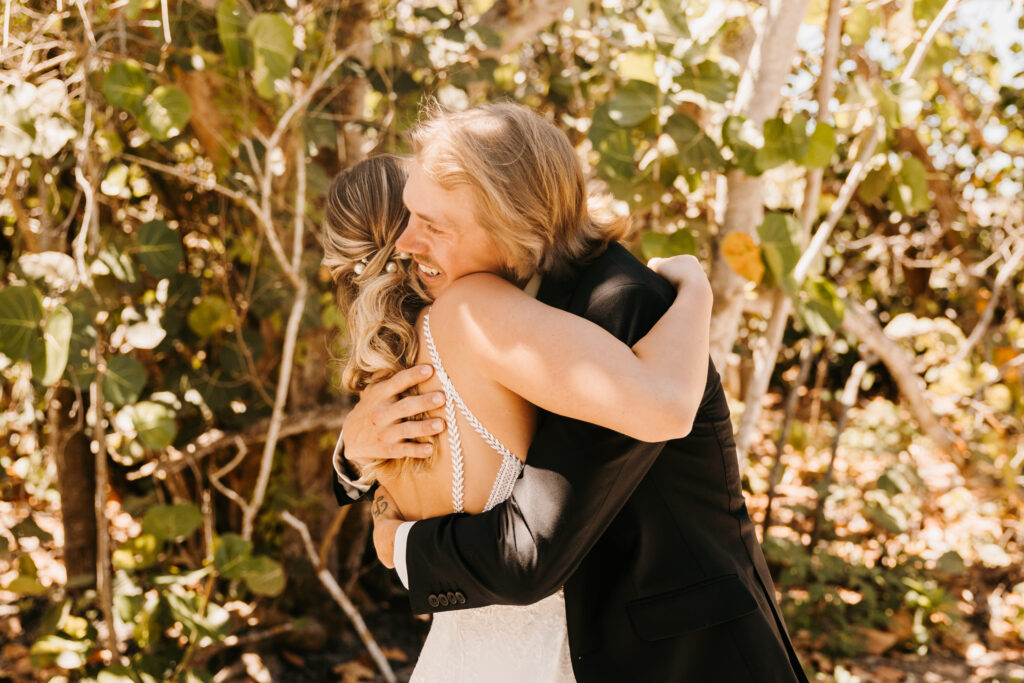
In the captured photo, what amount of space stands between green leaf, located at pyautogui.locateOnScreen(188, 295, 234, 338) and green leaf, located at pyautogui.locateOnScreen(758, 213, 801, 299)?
6.18 ft

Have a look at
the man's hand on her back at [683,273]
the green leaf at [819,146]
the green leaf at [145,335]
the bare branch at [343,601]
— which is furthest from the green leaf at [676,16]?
the bare branch at [343,601]

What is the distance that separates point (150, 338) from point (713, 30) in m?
1.92

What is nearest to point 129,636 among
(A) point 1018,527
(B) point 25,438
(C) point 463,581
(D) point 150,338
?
(B) point 25,438

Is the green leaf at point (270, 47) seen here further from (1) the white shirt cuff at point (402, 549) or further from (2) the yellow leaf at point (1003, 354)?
(2) the yellow leaf at point (1003, 354)

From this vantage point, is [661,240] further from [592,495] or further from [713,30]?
[592,495]

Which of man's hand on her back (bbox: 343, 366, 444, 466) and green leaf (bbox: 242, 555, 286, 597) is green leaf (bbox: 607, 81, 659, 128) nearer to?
man's hand on her back (bbox: 343, 366, 444, 466)

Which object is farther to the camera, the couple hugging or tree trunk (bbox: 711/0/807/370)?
tree trunk (bbox: 711/0/807/370)

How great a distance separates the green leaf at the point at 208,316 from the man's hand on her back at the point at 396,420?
165cm

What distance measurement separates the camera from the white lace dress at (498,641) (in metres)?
1.35

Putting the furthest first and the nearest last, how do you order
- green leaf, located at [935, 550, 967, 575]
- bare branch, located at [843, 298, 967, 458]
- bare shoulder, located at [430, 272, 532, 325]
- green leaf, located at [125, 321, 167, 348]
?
green leaf, located at [935, 550, 967, 575] → bare branch, located at [843, 298, 967, 458] → green leaf, located at [125, 321, 167, 348] → bare shoulder, located at [430, 272, 532, 325]

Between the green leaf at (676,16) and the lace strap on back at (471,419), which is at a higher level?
the green leaf at (676,16)

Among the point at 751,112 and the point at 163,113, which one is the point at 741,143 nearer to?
the point at 751,112

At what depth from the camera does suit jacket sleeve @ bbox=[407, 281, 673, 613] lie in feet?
3.68

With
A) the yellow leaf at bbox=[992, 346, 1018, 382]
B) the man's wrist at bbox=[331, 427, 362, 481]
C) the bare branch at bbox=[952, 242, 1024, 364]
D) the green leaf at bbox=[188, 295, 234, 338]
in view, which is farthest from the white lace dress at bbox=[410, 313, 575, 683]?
the yellow leaf at bbox=[992, 346, 1018, 382]
